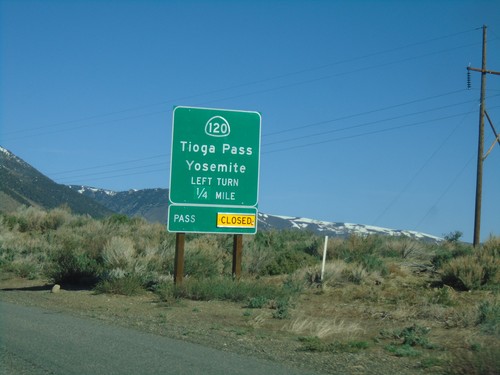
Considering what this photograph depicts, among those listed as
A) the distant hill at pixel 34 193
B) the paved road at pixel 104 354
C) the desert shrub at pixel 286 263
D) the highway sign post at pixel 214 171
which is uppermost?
the distant hill at pixel 34 193

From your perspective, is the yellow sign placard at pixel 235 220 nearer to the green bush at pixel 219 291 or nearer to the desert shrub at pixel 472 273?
the green bush at pixel 219 291

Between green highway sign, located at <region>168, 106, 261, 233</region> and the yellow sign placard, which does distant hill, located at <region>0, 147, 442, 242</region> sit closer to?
the yellow sign placard

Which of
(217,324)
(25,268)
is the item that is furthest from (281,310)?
(25,268)

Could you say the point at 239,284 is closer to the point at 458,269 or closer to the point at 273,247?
the point at 458,269

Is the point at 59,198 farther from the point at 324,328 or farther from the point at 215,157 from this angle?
the point at 324,328

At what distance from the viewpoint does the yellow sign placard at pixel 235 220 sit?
67.4 ft

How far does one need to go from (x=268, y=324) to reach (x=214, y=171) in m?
6.71

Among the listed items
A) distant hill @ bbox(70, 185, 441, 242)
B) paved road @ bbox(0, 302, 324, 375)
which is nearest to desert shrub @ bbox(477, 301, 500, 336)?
paved road @ bbox(0, 302, 324, 375)

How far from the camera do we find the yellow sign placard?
67.4 ft

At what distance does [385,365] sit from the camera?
10789 millimetres

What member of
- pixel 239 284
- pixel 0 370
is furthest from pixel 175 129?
pixel 0 370

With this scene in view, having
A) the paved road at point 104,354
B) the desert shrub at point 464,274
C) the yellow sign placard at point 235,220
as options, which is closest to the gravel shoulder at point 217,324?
the paved road at point 104,354

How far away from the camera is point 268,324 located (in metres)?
15.0

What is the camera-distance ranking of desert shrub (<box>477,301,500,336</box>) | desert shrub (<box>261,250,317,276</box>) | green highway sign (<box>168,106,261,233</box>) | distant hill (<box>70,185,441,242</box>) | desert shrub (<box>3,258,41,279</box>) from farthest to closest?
distant hill (<box>70,185,441,242</box>)
desert shrub (<box>3,258,41,279</box>)
desert shrub (<box>261,250,317,276</box>)
green highway sign (<box>168,106,261,233</box>)
desert shrub (<box>477,301,500,336</box>)
